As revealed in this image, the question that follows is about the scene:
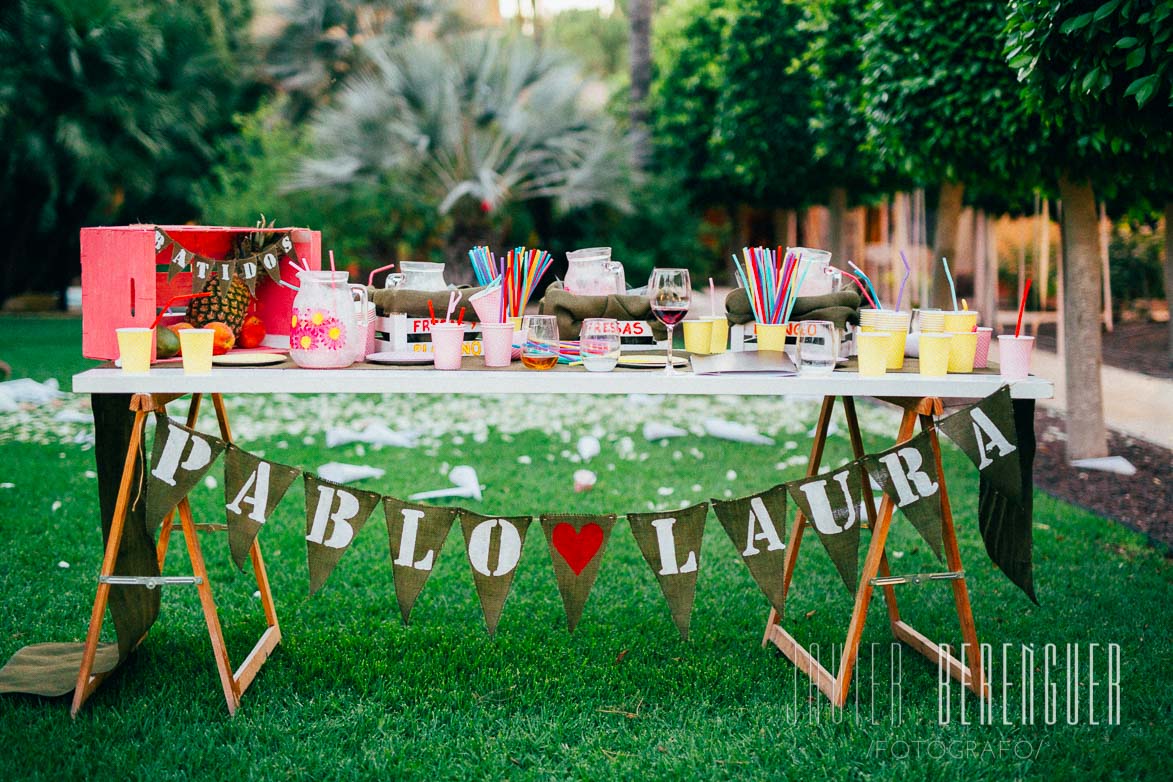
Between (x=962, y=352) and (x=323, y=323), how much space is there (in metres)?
1.96

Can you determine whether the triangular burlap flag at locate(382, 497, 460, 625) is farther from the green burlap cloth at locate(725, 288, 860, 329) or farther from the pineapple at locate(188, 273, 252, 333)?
the green burlap cloth at locate(725, 288, 860, 329)

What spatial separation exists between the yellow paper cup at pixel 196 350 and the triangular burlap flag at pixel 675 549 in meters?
1.32

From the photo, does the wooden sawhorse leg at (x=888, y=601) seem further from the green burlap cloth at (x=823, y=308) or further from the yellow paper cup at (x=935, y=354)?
the green burlap cloth at (x=823, y=308)

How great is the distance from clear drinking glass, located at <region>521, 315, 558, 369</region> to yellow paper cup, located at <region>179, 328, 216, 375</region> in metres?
0.91

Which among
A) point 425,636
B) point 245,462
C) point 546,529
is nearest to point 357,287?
point 245,462

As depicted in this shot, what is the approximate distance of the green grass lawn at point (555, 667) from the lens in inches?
117

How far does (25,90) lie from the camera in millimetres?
15633

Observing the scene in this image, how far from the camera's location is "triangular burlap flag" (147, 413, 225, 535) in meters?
2.99

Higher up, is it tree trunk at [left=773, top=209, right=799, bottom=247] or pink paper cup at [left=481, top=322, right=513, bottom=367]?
tree trunk at [left=773, top=209, right=799, bottom=247]

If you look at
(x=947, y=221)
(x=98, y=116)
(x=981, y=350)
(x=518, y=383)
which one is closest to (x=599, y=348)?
(x=518, y=383)

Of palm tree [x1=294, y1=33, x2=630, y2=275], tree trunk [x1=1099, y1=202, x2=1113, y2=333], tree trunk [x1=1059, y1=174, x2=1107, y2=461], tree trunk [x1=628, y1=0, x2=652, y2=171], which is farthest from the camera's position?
tree trunk [x1=628, y1=0, x2=652, y2=171]

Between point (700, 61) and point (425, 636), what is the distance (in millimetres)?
12984

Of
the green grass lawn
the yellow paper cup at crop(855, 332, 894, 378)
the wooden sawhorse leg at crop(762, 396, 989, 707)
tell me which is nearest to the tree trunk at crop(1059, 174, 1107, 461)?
the green grass lawn

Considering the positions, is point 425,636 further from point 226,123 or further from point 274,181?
point 226,123
